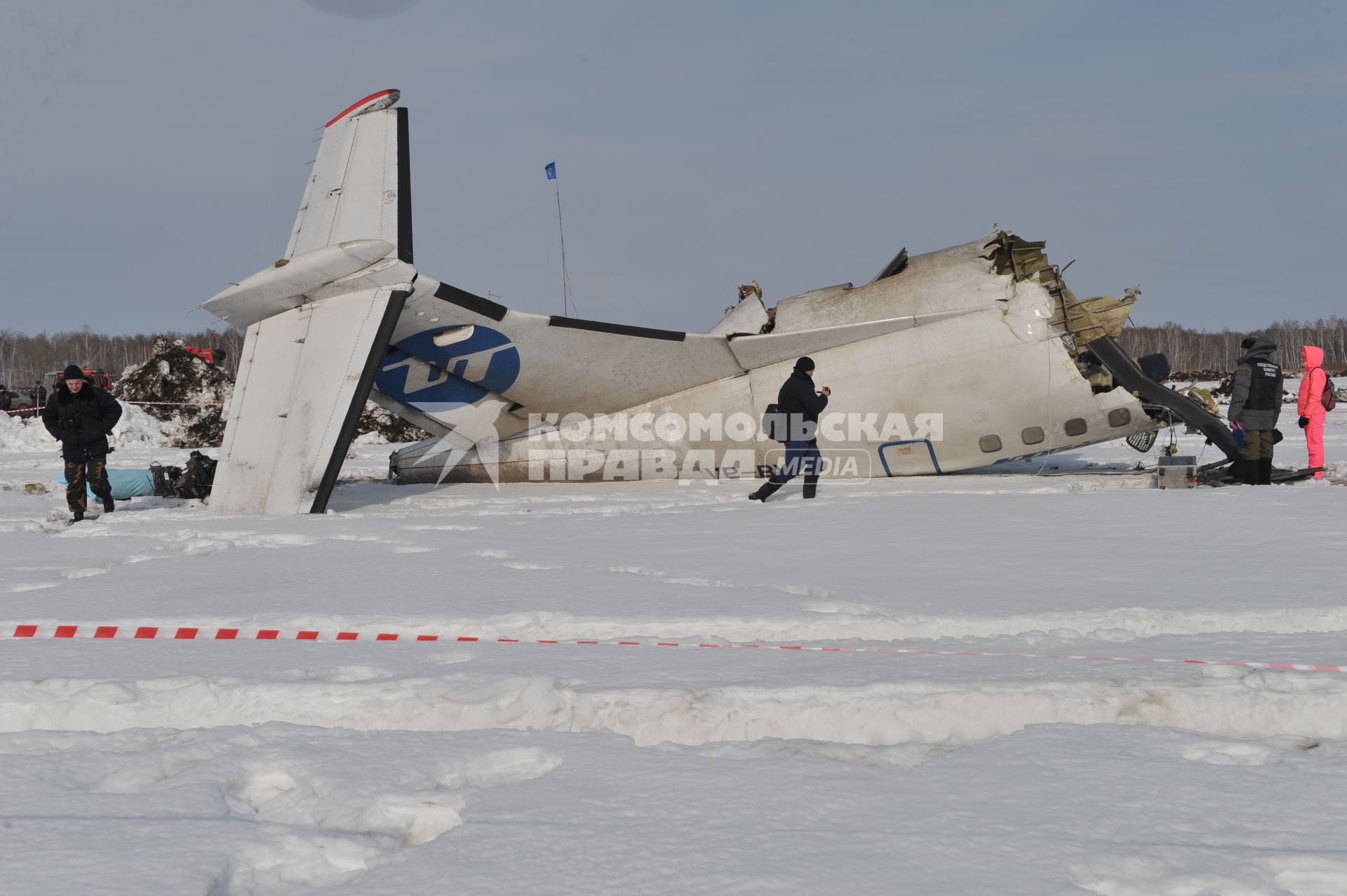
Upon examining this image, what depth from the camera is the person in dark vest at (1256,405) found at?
35.9ft

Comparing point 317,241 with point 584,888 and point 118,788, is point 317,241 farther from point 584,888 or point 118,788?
point 584,888

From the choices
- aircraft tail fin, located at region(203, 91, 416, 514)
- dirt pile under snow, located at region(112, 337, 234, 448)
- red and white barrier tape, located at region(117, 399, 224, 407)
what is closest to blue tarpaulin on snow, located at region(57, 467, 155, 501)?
aircraft tail fin, located at region(203, 91, 416, 514)

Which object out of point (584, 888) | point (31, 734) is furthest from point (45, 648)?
point (584, 888)

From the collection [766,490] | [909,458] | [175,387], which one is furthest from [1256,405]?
[175,387]

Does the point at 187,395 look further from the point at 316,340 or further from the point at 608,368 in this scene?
the point at 608,368

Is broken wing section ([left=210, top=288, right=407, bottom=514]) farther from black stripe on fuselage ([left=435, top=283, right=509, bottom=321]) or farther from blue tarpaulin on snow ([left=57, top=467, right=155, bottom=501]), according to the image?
blue tarpaulin on snow ([left=57, top=467, right=155, bottom=501])

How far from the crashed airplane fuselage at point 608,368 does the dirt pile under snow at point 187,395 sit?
477 inches

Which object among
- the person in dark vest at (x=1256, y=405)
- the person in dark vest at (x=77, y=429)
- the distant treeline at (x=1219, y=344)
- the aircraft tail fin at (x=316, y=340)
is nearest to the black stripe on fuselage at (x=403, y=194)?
the aircraft tail fin at (x=316, y=340)

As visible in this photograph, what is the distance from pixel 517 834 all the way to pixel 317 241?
1129 centimetres

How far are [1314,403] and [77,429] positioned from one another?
1526 centimetres

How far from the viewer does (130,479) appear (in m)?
12.5

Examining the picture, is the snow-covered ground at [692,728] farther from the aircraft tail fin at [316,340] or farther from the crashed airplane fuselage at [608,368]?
the crashed airplane fuselage at [608,368]

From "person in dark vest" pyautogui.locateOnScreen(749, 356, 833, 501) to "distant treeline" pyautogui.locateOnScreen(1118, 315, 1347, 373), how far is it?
8337 centimetres

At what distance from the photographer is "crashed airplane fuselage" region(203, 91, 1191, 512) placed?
1098cm
